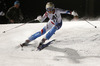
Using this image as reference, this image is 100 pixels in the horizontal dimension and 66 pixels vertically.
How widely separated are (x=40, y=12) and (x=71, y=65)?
285 inches

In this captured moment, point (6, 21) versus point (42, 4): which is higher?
point (42, 4)

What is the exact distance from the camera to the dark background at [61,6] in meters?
10.5

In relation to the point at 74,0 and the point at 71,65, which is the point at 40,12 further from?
the point at 71,65

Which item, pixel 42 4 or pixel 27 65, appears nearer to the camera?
pixel 27 65

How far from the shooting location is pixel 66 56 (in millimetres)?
4898

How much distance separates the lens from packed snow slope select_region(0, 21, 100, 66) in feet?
14.9

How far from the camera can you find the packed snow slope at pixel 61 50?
4535mm

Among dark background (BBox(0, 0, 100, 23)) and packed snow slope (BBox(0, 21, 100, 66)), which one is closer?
packed snow slope (BBox(0, 21, 100, 66))

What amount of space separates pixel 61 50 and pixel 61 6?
5.90m

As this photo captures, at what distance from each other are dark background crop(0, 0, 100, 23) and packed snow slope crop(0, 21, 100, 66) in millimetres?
3621

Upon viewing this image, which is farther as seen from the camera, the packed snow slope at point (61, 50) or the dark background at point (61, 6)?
the dark background at point (61, 6)

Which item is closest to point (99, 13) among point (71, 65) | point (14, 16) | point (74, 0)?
point (74, 0)

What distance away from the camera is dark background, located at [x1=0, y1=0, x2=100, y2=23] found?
34.6ft

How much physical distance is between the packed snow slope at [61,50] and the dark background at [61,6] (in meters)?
3.62
